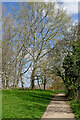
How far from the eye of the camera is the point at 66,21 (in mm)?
6879

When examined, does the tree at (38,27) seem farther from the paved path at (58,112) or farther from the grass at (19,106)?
the paved path at (58,112)

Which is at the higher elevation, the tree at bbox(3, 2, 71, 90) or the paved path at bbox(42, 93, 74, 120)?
the tree at bbox(3, 2, 71, 90)

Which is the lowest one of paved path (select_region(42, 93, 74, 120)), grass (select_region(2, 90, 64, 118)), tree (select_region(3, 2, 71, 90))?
paved path (select_region(42, 93, 74, 120))

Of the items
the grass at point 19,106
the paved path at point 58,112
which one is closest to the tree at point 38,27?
the grass at point 19,106

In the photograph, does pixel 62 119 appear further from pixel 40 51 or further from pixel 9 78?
pixel 40 51

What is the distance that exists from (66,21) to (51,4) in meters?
0.90

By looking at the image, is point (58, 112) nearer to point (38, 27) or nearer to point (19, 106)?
Answer: point (19, 106)

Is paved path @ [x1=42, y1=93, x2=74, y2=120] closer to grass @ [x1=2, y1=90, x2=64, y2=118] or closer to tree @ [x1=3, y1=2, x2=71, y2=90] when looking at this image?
grass @ [x1=2, y1=90, x2=64, y2=118]

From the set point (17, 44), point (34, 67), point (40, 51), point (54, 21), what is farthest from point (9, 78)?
point (54, 21)

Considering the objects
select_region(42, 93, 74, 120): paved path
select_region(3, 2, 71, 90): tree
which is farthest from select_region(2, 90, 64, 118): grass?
select_region(3, 2, 71, 90): tree

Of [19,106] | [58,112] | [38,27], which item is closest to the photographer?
[58,112]

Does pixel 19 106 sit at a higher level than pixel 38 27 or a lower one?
lower

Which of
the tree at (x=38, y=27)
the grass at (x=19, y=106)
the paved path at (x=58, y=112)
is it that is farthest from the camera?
the tree at (x=38, y=27)

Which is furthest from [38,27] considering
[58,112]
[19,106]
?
[58,112]
